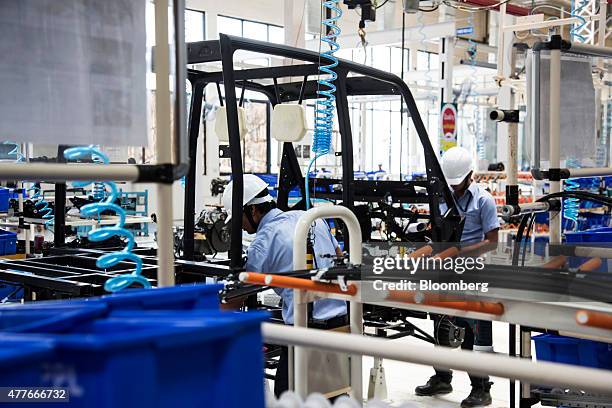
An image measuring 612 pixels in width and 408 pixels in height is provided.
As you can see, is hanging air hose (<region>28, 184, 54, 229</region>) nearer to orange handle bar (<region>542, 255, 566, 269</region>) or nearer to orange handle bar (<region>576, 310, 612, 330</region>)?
orange handle bar (<region>542, 255, 566, 269</region>)

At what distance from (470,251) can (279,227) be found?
1.51 meters

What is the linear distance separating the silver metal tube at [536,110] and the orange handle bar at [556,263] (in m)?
1.02

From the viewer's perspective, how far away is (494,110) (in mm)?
4141

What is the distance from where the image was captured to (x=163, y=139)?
1887mm

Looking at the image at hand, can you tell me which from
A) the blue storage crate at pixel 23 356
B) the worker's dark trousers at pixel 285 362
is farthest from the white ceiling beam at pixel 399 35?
the blue storage crate at pixel 23 356

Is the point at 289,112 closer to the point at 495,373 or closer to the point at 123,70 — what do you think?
the point at 123,70

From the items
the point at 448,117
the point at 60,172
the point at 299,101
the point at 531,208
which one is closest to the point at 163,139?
the point at 60,172

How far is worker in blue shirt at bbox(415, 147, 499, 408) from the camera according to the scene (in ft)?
16.6

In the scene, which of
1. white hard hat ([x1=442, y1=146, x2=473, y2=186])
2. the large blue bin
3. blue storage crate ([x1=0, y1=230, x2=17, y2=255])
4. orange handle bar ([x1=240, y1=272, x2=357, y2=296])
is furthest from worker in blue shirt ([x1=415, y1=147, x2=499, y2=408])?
the large blue bin

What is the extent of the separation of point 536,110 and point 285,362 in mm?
1863

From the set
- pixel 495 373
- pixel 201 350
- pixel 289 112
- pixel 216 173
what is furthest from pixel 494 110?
pixel 216 173

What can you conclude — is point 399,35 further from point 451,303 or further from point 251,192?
point 451,303

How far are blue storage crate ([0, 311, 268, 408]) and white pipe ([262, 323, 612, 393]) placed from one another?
263mm

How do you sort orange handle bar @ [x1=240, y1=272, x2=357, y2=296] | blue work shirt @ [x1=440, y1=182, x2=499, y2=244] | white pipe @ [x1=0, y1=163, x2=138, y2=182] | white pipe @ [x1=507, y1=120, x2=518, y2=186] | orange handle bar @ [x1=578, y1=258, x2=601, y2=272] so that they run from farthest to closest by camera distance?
blue work shirt @ [x1=440, y1=182, x2=499, y2=244]
white pipe @ [x1=507, y1=120, x2=518, y2=186]
orange handle bar @ [x1=578, y1=258, x2=601, y2=272]
orange handle bar @ [x1=240, y1=272, x2=357, y2=296]
white pipe @ [x1=0, y1=163, x2=138, y2=182]
